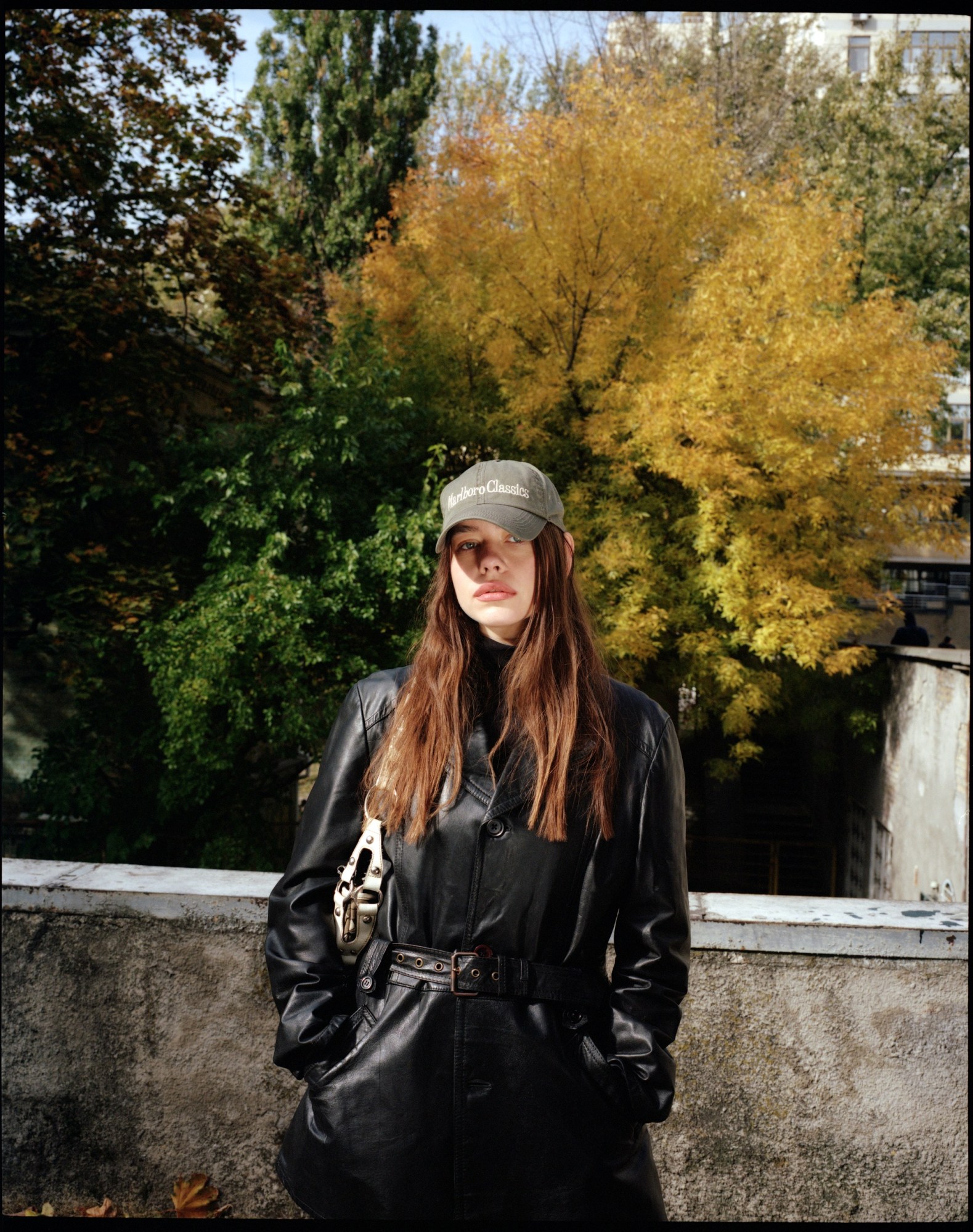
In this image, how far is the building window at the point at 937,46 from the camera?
18.5m

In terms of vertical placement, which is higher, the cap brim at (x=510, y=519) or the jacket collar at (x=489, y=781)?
the cap brim at (x=510, y=519)

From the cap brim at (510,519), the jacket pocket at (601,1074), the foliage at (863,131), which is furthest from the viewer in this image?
the foliage at (863,131)

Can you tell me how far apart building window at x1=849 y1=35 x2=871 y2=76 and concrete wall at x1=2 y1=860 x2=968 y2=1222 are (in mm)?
35957

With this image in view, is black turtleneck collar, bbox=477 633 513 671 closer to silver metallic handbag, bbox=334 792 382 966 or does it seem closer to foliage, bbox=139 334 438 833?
silver metallic handbag, bbox=334 792 382 966

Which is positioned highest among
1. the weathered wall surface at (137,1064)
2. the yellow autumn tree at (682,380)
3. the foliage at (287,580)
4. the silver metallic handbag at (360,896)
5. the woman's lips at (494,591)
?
A: the yellow autumn tree at (682,380)

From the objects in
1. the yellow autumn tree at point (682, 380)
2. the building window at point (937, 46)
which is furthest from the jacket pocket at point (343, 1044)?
the building window at point (937, 46)

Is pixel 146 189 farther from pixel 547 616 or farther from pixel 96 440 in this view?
pixel 547 616

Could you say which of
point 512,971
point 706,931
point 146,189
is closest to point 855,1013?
point 706,931

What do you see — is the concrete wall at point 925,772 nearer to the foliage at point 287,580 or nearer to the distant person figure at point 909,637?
the distant person figure at point 909,637

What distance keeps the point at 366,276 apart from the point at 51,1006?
13729mm

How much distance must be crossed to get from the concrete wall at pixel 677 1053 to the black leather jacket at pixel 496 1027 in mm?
715

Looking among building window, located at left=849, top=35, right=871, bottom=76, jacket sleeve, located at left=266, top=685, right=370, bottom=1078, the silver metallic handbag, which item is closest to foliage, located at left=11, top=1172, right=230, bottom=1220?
jacket sleeve, located at left=266, top=685, right=370, bottom=1078

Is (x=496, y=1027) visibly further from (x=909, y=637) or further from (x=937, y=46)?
(x=937, y=46)

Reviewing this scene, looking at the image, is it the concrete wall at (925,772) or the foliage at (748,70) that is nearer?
the concrete wall at (925,772)
